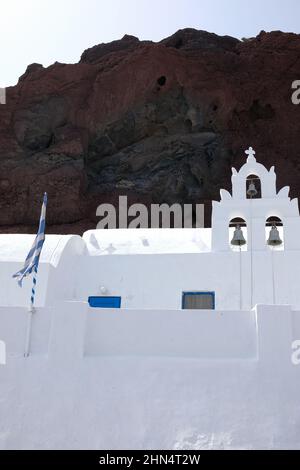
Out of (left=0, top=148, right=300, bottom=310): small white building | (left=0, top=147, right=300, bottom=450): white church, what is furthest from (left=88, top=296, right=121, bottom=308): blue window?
(left=0, top=147, right=300, bottom=450): white church

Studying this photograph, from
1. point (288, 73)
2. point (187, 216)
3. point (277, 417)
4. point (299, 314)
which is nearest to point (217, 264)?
point (299, 314)

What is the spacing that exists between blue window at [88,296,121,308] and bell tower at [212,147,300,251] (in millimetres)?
2320

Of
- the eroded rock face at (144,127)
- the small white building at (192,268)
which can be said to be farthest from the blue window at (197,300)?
the eroded rock face at (144,127)

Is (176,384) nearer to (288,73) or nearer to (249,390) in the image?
(249,390)

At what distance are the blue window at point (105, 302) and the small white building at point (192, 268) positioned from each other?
0.07 ft

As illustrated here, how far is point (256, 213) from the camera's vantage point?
491 inches

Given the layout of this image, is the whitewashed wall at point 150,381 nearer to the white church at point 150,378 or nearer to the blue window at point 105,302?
the white church at point 150,378

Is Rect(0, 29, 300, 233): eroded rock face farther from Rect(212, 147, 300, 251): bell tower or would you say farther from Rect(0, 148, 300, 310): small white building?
Rect(212, 147, 300, 251): bell tower

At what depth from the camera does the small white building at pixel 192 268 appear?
1167 centimetres

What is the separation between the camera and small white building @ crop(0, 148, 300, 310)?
1167cm

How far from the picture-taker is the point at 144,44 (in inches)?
1201

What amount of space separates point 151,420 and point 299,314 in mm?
2643

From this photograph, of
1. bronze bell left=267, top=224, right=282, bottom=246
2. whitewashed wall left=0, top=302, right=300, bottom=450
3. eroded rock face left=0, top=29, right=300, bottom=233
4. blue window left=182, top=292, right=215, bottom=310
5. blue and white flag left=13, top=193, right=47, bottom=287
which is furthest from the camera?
eroded rock face left=0, top=29, right=300, bottom=233
